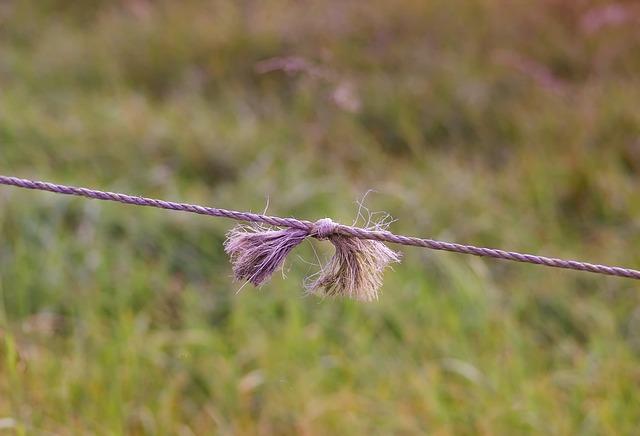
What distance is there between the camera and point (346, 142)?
13.0ft

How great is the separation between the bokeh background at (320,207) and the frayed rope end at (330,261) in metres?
0.94

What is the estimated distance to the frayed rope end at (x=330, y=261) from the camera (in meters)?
1.19

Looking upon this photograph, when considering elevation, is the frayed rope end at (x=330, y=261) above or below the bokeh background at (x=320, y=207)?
below

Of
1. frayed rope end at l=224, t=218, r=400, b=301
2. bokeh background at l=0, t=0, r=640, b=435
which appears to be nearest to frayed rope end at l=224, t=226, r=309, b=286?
frayed rope end at l=224, t=218, r=400, b=301

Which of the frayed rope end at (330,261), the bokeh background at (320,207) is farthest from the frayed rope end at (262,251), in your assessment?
the bokeh background at (320,207)

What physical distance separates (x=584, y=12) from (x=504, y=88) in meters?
0.87

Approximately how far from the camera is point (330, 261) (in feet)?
4.00

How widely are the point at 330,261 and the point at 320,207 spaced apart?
2.12 m

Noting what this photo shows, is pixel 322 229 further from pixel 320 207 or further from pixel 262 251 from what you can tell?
pixel 320 207

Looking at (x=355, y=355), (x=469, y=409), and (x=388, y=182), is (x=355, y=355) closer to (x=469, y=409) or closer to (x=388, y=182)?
(x=469, y=409)

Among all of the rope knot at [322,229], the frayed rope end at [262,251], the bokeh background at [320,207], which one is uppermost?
the bokeh background at [320,207]

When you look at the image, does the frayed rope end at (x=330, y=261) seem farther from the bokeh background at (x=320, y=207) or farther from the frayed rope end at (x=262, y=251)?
the bokeh background at (x=320, y=207)

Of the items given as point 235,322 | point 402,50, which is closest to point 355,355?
point 235,322

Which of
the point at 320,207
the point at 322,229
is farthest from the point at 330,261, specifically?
the point at 320,207
